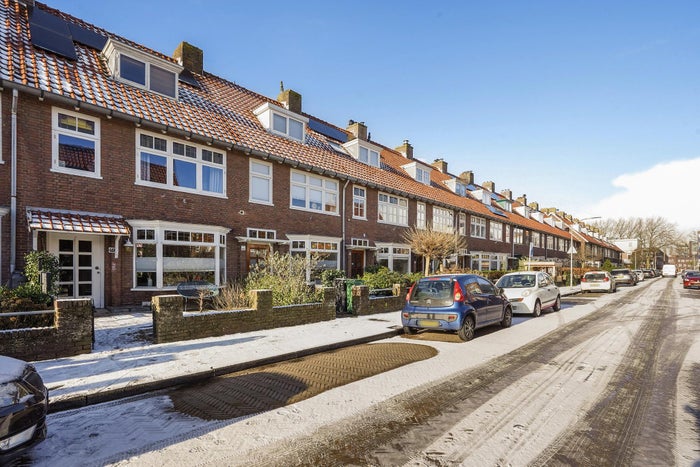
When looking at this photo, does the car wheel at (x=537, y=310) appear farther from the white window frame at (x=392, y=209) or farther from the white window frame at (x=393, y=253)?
the white window frame at (x=392, y=209)

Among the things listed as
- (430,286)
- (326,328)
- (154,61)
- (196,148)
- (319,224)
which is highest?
(154,61)

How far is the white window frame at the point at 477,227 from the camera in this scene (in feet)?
92.7

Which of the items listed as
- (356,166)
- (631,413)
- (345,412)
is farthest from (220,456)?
(356,166)

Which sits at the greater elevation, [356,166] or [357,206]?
[356,166]

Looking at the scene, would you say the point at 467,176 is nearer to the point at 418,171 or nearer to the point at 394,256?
the point at 418,171

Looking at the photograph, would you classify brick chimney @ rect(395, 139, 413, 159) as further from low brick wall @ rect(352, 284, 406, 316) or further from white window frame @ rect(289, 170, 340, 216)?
low brick wall @ rect(352, 284, 406, 316)

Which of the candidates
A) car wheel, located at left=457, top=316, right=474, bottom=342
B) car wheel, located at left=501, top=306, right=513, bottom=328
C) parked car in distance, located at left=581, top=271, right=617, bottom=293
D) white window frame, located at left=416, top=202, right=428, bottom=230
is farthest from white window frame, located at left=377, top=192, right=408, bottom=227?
parked car in distance, located at left=581, top=271, right=617, bottom=293

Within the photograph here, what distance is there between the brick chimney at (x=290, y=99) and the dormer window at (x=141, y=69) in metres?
6.86

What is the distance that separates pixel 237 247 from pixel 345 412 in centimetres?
1022

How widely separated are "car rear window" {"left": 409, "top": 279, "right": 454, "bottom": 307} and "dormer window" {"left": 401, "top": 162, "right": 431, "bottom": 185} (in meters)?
16.8

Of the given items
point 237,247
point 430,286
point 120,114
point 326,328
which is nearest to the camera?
point 430,286

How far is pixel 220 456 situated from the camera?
3439mm

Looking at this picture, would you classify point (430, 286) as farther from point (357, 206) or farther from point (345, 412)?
point (357, 206)

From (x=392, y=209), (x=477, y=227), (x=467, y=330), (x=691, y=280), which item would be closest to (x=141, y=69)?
(x=467, y=330)
